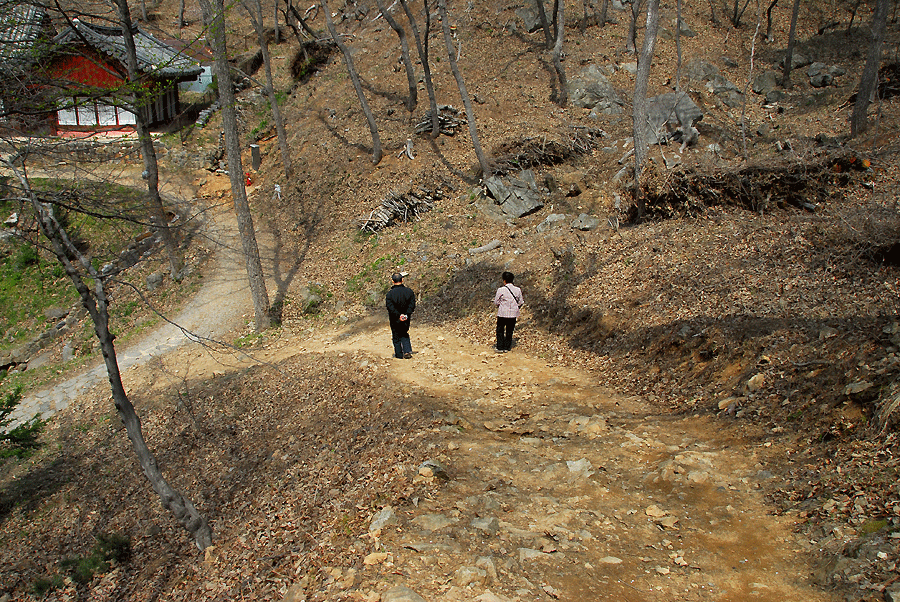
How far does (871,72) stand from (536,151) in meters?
10.7

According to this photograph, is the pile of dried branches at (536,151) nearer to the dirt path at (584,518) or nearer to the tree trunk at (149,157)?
the tree trunk at (149,157)

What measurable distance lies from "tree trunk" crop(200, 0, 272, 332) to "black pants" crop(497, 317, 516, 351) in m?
7.52

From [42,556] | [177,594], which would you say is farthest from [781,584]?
[42,556]

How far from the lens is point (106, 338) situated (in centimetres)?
570

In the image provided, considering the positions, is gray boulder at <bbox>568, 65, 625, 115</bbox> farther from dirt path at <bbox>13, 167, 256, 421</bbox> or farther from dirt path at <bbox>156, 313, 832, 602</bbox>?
dirt path at <bbox>156, 313, 832, 602</bbox>

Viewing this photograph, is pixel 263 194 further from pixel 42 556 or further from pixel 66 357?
pixel 42 556

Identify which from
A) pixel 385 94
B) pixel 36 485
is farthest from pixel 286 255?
pixel 385 94

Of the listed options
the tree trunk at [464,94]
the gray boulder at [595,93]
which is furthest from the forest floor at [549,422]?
the gray boulder at [595,93]

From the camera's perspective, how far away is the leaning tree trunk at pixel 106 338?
545 centimetres

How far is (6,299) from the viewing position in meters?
18.1

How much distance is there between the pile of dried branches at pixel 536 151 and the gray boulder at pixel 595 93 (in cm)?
402

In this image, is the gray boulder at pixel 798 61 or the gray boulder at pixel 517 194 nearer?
the gray boulder at pixel 517 194

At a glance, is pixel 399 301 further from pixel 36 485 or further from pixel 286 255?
pixel 286 255

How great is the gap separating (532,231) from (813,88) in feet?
58.8
